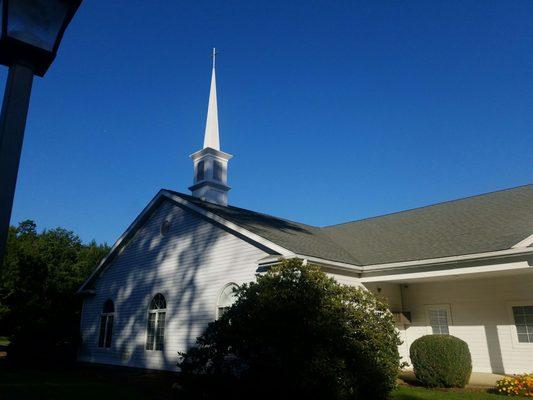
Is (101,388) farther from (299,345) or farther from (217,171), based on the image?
(217,171)

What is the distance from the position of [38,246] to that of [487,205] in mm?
29157

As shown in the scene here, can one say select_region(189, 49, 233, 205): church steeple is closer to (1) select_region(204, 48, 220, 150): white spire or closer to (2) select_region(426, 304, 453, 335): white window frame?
(1) select_region(204, 48, 220, 150): white spire

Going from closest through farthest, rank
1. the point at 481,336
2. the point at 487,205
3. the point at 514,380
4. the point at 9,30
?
the point at 9,30 → the point at 514,380 → the point at 481,336 → the point at 487,205

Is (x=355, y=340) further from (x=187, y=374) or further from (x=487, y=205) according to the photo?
(x=487, y=205)

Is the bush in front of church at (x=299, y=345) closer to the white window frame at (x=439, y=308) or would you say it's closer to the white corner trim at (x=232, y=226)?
the white corner trim at (x=232, y=226)

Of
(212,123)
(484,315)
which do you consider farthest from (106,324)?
(484,315)

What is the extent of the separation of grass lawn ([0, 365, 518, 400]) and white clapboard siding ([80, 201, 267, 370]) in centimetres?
151

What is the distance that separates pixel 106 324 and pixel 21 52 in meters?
18.4

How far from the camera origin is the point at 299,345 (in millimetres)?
8406

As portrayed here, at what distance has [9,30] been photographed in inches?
92.0

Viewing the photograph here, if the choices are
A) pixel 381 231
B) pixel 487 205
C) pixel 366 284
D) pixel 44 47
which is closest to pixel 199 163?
pixel 381 231

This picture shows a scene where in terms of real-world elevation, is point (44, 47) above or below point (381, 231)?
below

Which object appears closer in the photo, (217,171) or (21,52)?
(21,52)

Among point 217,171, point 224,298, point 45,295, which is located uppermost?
point 217,171
